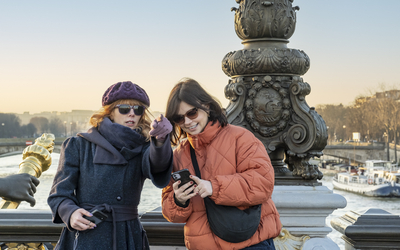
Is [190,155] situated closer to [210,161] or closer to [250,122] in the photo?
[210,161]

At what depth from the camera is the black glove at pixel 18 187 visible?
3026 millimetres

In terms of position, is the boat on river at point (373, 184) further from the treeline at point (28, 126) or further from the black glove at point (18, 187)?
the treeline at point (28, 126)

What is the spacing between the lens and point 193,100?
2176mm

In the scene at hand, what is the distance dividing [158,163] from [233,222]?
0.44 meters

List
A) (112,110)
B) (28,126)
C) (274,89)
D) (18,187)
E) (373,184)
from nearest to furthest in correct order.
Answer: (112,110) → (18,187) → (274,89) → (373,184) → (28,126)

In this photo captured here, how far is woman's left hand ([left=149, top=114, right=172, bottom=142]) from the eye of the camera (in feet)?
6.58

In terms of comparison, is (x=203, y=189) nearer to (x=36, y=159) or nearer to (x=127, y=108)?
(x=127, y=108)

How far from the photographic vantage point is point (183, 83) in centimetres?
222

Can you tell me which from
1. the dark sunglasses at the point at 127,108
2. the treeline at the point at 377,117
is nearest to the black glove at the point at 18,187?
the dark sunglasses at the point at 127,108

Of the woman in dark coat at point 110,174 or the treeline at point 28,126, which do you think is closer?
the woman in dark coat at point 110,174

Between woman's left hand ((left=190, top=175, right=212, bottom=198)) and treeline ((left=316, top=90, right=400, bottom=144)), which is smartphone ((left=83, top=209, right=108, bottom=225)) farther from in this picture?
treeline ((left=316, top=90, right=400, bottom=144))

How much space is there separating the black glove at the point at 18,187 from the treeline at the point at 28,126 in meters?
62.1

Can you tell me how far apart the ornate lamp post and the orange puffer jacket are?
1.00m

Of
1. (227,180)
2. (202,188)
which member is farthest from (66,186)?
(227,180)
